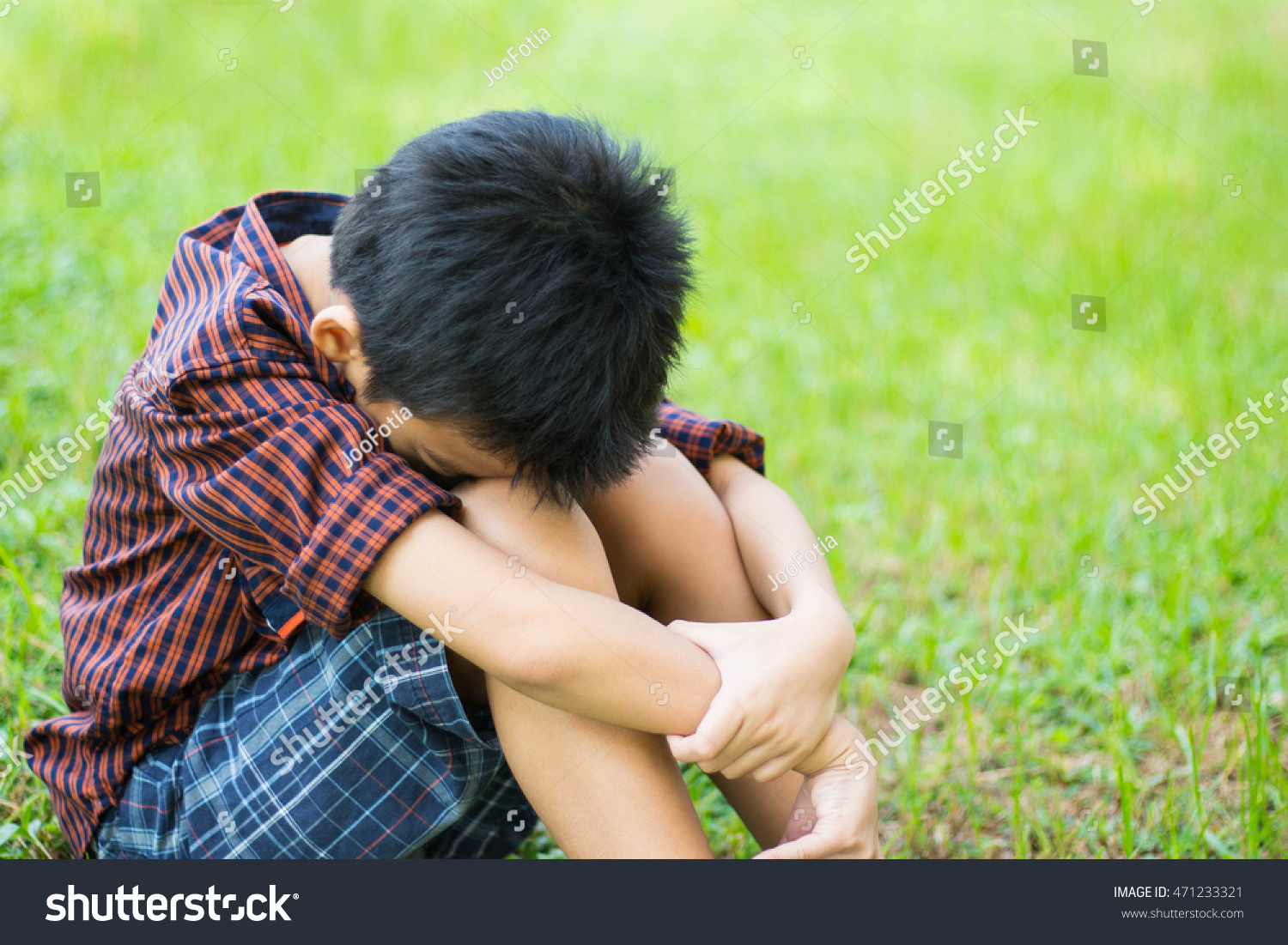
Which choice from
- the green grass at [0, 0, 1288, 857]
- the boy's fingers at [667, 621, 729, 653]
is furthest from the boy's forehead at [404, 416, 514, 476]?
the green grass at [0, 0, 1288, 857]

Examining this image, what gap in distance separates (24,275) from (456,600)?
1894mm

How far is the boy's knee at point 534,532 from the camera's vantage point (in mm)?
1103

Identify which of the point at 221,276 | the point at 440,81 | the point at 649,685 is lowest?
the point at 649,685

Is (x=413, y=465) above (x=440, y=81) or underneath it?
underneath

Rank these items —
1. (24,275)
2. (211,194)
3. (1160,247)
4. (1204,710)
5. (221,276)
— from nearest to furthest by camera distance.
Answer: (221,276) < (1204,710) < (24,275) < (211,194) < (1160,247)

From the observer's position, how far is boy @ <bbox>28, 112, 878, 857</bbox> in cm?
104

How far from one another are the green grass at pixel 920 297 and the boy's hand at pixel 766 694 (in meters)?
0.42

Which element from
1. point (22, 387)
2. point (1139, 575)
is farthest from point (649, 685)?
point (22, 387)

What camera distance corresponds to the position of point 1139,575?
2066 mm

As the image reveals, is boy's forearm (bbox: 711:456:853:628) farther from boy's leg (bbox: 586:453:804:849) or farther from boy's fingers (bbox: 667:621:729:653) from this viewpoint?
boy's fingers (bbox: 667:621:729:653)

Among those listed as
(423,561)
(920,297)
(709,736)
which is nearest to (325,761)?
(423,561)

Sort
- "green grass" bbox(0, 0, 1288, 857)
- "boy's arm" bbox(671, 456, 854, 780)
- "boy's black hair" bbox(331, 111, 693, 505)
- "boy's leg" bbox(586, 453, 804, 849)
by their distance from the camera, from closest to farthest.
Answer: "boy's black hair" bbox(331, 111, 693, 505) → "boy's arm" bbox(671, 456, 854, 780) → "boy's leg" bbox(586, 453, 804, 849) → "green grass" bbox(0, 0, 1288, 857)

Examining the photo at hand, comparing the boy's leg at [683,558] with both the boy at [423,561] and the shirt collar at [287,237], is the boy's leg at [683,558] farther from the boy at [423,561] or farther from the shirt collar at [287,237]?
the shirt collar at [287,237]

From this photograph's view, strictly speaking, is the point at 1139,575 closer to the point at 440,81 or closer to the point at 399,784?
the point at 399,784
